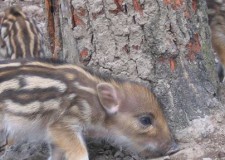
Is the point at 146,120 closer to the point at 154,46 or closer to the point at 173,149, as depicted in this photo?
the point at 173,149

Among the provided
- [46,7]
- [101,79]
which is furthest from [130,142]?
[46,7]

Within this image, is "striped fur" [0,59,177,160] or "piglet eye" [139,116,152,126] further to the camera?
"piglet eye" [139,116,152,126]

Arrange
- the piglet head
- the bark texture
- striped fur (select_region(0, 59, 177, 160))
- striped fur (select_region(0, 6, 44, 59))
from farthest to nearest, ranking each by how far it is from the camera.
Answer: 1. striped fur (select_region(0, 6, 44, 59))
2. the bark texture
3. the piglet head
4. striped fur (select_region(0, 59, 177, 160))

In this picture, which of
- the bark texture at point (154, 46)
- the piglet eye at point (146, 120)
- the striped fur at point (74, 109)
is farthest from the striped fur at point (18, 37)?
the piglet eye at point (146, 120)

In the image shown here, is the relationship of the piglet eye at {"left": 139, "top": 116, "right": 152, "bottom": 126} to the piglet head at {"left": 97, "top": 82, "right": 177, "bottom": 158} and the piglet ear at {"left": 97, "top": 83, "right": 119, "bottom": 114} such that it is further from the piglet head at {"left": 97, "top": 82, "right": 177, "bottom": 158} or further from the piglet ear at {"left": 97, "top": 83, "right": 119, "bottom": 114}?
the piglet ear at {"left": 97, "top": 83, "right": 119, "bottom": 114}

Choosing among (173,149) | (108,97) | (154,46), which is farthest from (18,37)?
(173,149)

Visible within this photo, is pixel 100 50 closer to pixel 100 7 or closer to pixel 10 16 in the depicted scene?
pixel 100 7

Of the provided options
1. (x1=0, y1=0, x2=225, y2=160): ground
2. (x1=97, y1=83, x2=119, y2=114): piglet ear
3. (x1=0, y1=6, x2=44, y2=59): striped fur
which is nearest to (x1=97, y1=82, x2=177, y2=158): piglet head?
(x1=97, y1=83, x2=119, y2=114): piglet ear
